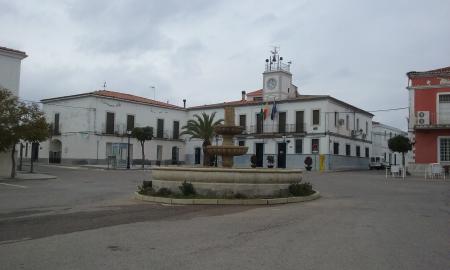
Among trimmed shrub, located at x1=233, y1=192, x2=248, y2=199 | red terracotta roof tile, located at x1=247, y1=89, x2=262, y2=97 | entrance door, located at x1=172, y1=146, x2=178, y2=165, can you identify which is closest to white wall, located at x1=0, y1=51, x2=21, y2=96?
trimmed shrub, located at x1=233, y1=192, x2=248, y2=199

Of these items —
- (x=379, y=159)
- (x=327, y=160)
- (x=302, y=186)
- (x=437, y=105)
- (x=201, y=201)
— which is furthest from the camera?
(x=379, y=159)

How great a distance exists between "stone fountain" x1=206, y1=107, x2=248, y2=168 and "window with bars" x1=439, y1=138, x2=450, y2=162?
22633 mm

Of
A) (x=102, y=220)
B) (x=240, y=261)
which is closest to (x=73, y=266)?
(x=240, y=261)

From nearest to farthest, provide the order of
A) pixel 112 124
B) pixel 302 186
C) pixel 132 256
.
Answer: pixel 132 256 < pixel 302 186 < pixel 112 124

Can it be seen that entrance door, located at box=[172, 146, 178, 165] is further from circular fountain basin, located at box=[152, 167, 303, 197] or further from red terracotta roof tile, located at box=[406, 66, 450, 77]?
circular fountain basin, located at box=[152, 167, 303, 197]

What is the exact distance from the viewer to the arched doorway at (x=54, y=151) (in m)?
48.4

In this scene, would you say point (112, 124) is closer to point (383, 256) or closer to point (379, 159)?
point (379, 159)

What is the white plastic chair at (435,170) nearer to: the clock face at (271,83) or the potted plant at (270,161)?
the potted plant at (270,161)

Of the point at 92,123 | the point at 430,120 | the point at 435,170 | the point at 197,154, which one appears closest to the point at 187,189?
the point at 435,170

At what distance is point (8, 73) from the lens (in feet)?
88.1

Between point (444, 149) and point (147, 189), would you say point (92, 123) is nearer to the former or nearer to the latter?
point (444, 149)

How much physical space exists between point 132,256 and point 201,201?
21.1 feet

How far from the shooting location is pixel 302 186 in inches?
574

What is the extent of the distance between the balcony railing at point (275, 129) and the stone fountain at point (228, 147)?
2962 centimetres
